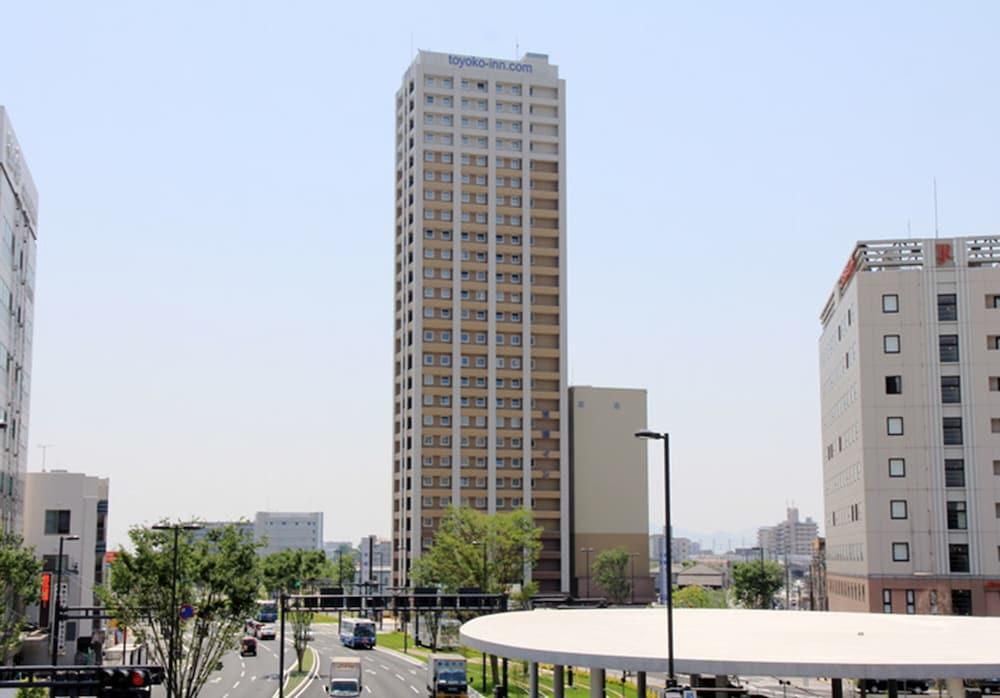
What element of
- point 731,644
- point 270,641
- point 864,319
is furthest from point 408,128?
point 731,644

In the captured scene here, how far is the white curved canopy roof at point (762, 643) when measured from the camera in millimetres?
31531

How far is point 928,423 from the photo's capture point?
310 feet

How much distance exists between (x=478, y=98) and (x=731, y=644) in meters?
127

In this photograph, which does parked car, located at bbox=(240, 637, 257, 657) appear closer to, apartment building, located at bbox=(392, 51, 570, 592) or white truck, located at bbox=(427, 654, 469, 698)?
apartment building, located at bbox=(392, 51, 570, 592)

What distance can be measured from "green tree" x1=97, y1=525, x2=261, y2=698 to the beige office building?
10278 cm

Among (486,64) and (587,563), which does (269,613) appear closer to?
(587,563)

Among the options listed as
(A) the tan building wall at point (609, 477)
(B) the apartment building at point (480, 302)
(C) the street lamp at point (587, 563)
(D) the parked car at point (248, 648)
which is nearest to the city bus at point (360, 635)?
(D) the parked car at point (248, 648)

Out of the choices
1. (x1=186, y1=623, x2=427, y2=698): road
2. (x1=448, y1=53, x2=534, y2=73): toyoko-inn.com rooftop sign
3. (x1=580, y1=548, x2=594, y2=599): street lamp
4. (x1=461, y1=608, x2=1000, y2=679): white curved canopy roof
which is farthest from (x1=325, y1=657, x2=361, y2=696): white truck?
(x1=448, y1=53, x2=534, y2=73): toyoko-inn.com rooftop sign

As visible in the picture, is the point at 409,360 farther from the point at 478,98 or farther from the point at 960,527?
the point at 960,527

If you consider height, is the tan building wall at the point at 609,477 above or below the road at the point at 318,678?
above

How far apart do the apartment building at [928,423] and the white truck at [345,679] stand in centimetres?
4404

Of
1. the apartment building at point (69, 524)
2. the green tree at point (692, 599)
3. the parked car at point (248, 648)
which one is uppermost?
the apartment building at point (69, 524)

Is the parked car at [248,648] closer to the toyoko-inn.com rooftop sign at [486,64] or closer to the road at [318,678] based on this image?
the road at [318,678]

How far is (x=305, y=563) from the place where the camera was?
145500 millimetres
